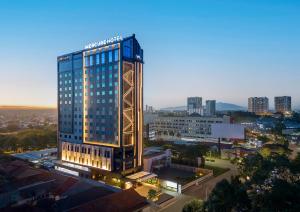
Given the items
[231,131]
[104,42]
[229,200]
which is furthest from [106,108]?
[231,131]

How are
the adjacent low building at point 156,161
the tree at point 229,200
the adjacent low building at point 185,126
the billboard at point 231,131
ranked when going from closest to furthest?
the tree at point 229,200
the adjacent low building at point 156,161
the billboard at point 231,131
the adjacent low building at point 185,126

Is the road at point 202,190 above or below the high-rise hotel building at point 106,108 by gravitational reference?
below

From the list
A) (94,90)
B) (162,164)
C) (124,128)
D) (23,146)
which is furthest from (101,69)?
(23,146)

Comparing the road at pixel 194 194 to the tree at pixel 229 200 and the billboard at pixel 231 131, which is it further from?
the billboard at pixel 231 131

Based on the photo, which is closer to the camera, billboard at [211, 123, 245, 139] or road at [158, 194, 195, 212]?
road at [158, 194, 195, 212]

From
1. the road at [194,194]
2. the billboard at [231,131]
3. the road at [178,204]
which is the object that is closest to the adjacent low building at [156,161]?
the road at [194,194]

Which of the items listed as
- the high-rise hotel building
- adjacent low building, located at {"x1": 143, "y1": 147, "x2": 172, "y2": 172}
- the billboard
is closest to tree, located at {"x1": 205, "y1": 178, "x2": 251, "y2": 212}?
the high-rise hotel building

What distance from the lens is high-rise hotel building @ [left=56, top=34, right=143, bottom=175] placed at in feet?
180

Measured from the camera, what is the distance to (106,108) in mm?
57719

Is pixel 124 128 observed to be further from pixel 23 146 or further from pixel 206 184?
pixel 23 146

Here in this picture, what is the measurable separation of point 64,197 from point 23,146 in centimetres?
6461

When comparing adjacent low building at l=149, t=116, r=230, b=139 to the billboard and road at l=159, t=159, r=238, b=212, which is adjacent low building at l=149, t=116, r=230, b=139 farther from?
road at l=159, t=159, r=238, b=212

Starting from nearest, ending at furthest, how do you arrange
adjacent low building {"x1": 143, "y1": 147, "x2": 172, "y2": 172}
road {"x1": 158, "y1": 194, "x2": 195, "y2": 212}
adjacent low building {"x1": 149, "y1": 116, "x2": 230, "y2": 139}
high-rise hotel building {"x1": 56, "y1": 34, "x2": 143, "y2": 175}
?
road {"x1": 158, "y1": 194, "x2": 195, "y2": 212} < high-rise hotel building {"x1": 56, "y1": 34, "x2": 143, "y2": 175} < adjacent low building {"x1": 143, "y1": 147, "x2": 172, "y2": 172} < adjacent low building {"x1": 149, "y1": 116, "x2": 230, "y2": 139}

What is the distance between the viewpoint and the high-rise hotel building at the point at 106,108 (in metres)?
54.8
